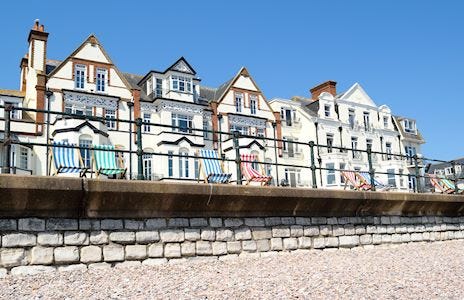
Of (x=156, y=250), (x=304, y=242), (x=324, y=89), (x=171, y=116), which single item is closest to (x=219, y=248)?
(x=156, y=250)

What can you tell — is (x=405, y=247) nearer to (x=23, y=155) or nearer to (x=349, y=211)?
(x=349, y=211)

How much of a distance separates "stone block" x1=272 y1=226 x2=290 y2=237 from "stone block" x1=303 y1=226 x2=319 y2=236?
0.43 metres

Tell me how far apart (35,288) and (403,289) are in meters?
4.74

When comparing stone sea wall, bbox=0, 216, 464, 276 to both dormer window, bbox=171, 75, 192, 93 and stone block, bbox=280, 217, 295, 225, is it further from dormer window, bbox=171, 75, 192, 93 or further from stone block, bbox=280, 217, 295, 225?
dormer window, bbox=171, 75, 192, 93

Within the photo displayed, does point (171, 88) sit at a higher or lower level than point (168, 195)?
higher

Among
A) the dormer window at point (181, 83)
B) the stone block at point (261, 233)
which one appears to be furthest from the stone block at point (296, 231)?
the dormer window at point (181, 83)

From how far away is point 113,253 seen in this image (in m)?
6.34

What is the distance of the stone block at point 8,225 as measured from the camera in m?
5.73

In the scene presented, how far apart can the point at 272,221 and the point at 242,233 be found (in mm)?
707

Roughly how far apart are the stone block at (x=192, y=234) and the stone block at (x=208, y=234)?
7 centimetres

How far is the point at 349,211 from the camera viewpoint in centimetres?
922

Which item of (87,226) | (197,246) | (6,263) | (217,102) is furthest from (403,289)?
(217,102)

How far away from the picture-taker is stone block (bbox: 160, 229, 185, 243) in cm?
680

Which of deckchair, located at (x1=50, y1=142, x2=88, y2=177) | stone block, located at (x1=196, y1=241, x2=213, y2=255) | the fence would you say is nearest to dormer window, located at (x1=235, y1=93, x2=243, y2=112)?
the fence
